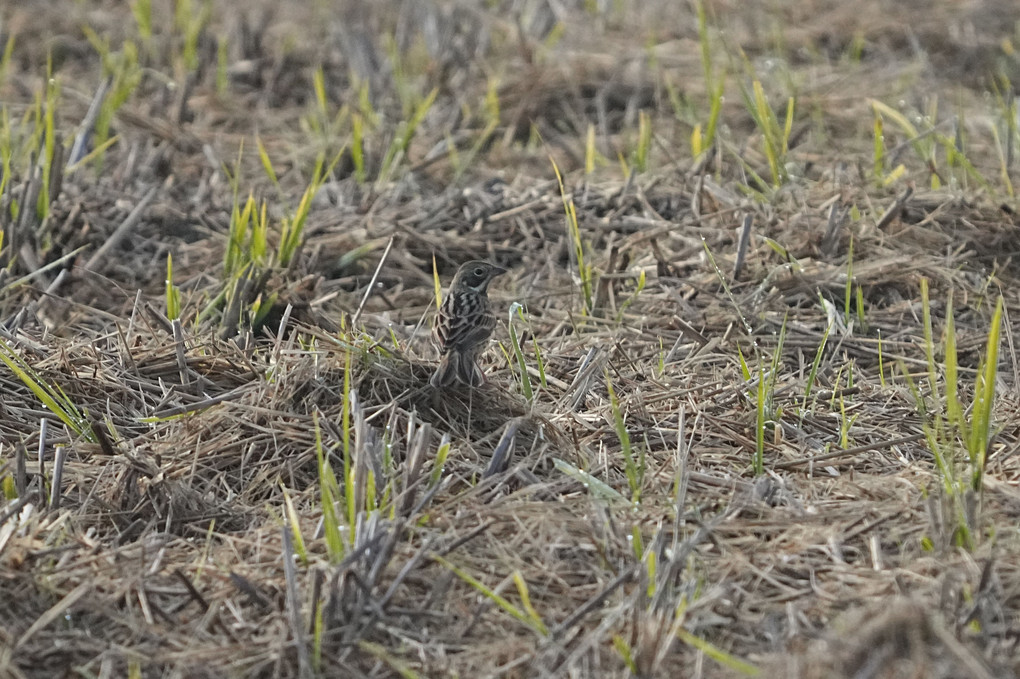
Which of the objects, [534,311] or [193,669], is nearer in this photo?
[193,669]

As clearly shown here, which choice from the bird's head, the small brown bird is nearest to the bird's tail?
the small brown bird

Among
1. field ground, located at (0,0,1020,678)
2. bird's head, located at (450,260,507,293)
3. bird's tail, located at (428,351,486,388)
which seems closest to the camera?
field ground, located at (0,0,1020,678)

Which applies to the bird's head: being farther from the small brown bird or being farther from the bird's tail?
the bird's tail

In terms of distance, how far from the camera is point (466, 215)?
598 centimetres

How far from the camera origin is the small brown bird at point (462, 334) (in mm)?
4090

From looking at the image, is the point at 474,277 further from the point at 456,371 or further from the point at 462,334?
the point at 456,371

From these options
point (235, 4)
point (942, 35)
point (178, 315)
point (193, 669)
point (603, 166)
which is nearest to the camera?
point (193, 669)

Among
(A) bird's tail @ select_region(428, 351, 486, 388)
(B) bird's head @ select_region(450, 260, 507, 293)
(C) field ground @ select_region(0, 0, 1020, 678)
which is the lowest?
(C) field ground @ select_region(0, 0, 1020, 678)

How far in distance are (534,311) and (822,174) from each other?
5.36 feet

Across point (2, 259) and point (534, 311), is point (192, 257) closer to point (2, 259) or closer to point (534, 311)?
point (2, 259)

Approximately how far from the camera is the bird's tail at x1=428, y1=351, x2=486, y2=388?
4.08 meters

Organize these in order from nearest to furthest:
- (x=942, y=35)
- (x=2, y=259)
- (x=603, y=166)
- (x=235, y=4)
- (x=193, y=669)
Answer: (x=193, y=669)
(x=2, y=259)
(x=603, y=166)
(x=942, y=35)
(x=235, y=4)

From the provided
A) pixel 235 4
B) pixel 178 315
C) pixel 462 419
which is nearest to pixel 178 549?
pixel 462 419

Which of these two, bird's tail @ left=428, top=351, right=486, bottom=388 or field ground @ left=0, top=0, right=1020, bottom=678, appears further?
bird's tail @ left=428, top=351, right=486, bottom=388
